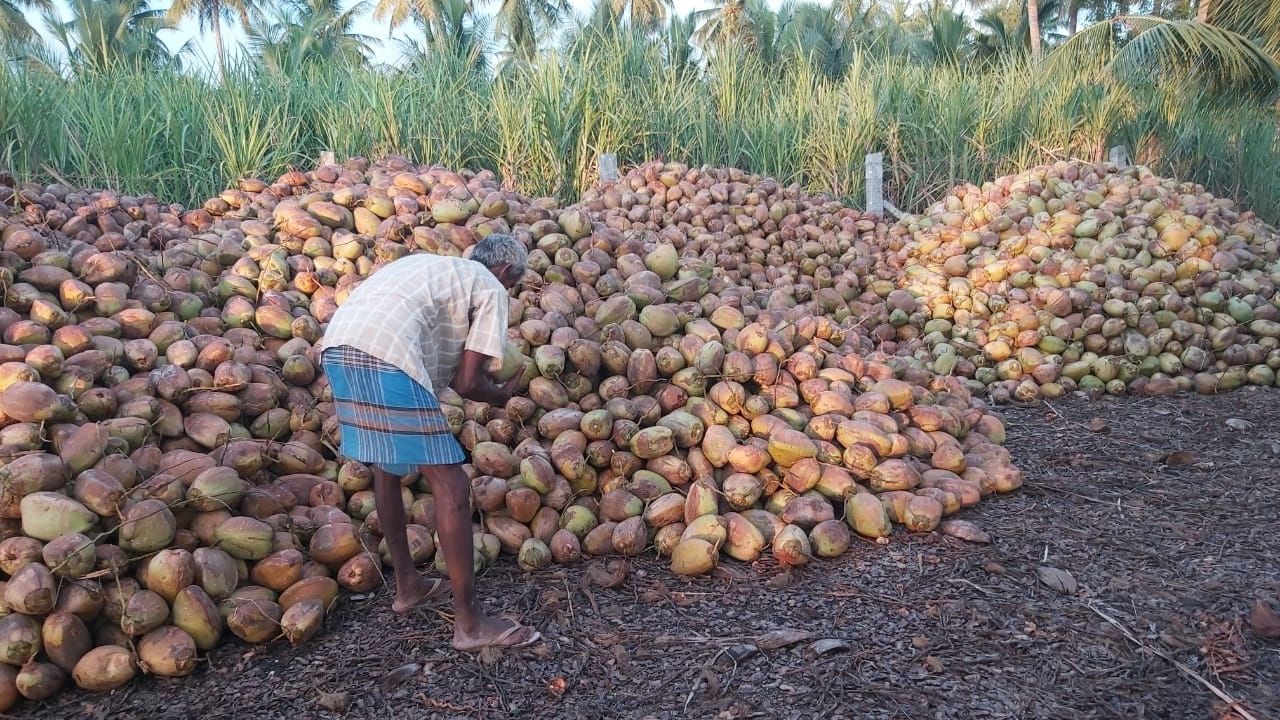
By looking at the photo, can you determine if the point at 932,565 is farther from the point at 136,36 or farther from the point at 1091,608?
the point at 136,36

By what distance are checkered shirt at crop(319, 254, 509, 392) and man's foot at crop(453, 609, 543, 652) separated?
30.6 inches

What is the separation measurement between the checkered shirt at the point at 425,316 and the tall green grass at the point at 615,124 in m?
4.63

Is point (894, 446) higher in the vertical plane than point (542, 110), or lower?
lower

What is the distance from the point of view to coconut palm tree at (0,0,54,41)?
95.0ft

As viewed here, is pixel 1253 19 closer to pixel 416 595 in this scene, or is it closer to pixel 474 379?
pixel 474 379

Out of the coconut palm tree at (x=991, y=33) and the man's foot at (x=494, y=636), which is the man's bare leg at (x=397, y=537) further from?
the coconut palm tree at (x=991, y=33)

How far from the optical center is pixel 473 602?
259 cm

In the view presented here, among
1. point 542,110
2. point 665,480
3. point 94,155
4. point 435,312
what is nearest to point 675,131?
point 542,110

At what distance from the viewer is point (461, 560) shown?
2514 mm

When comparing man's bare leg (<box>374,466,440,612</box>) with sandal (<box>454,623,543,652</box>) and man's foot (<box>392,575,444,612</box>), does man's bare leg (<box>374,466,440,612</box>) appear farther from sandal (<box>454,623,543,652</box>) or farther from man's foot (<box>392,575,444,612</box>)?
sandal (<box>454,623,543,652</box>)

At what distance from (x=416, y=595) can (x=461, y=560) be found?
42cm

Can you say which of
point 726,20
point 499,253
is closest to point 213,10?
point 726,20

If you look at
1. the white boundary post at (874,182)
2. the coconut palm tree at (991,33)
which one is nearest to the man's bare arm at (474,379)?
the white boundary post at (874,182)

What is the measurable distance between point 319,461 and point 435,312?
1073 mm
